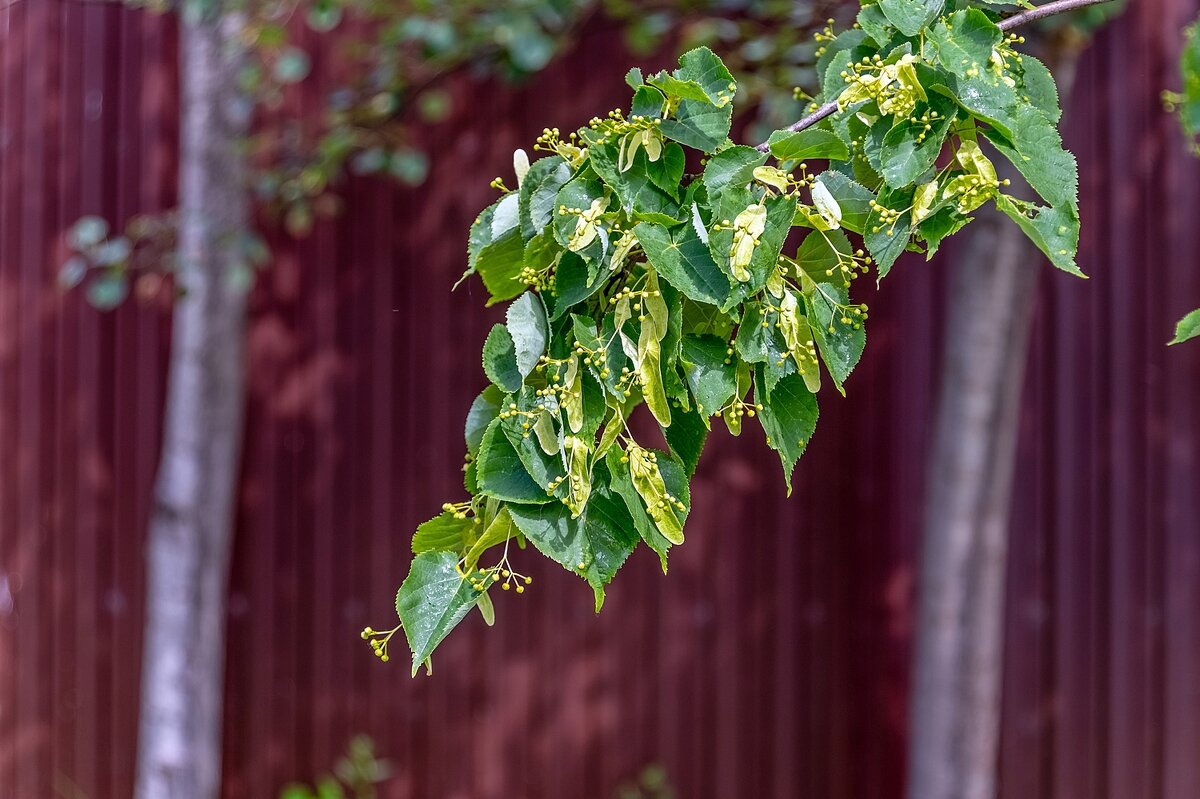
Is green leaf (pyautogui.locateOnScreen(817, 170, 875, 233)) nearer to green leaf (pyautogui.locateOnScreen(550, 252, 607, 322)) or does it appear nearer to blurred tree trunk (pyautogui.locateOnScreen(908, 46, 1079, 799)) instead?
green leaf (pyautogui.locateOnScreen(550, 252, 607, 322))

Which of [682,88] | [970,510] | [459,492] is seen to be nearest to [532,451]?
[682,88]

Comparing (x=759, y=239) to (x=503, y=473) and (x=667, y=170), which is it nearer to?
(x=667, y=170)

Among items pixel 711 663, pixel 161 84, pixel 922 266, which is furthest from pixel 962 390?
pixel 161 84

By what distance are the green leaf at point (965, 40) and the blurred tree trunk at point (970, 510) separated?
5.21 feet

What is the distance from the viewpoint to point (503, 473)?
0.96m

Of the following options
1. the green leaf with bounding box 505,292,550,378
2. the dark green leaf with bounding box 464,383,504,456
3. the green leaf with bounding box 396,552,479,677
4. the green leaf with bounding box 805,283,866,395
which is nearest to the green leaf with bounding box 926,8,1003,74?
the green leaf with bounding box 805,283,866,395

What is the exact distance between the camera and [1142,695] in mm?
3035

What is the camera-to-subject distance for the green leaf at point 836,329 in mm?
985

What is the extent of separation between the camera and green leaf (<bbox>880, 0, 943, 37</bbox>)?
3.20ft

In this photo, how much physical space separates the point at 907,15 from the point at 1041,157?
0.19m

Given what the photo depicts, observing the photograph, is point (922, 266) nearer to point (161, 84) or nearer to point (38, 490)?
point (161, 84)

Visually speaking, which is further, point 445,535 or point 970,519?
point 970,519

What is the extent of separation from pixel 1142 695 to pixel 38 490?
3484 mm

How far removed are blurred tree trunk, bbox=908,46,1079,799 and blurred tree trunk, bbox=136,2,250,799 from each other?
6.04 feet
